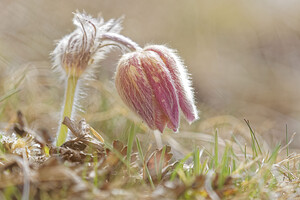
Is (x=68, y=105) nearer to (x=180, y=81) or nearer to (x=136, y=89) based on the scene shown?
(x=136, y=89)

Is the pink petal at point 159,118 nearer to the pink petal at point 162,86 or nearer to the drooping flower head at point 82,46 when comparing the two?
the pink petal at point 162,86

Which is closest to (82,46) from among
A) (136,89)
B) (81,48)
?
(81,48)

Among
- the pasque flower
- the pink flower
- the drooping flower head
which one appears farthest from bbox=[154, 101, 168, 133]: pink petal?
the drooping flower head

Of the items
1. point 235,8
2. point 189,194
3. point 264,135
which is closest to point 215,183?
point 189,194

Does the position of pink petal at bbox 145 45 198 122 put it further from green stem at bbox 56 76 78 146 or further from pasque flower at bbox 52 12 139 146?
green stem at bbox 56 76 78 146

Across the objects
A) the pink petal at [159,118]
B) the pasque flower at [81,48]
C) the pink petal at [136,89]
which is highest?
the pasque flower at [81,48]

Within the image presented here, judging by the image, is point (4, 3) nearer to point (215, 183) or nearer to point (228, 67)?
point (228, 67)

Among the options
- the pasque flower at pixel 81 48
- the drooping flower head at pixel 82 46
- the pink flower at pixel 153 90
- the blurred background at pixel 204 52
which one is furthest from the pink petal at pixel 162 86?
the blurred background at pixel 204 52
